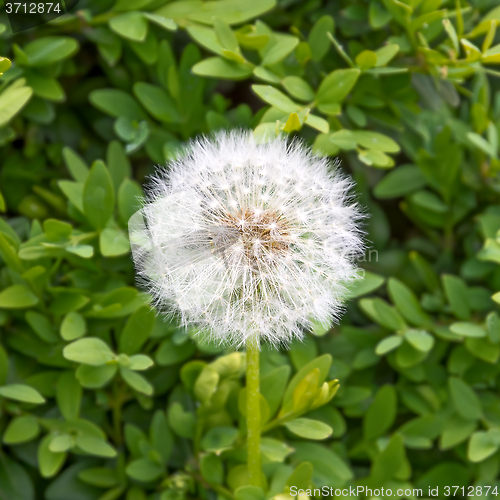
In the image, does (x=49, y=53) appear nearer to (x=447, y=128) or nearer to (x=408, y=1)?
(x=408, y=1)

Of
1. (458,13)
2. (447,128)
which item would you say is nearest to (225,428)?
(447,128)

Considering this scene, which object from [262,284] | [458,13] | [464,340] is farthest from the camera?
[464,340]

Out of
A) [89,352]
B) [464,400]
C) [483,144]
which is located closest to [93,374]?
[89,352]

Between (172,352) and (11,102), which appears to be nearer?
(11,102)

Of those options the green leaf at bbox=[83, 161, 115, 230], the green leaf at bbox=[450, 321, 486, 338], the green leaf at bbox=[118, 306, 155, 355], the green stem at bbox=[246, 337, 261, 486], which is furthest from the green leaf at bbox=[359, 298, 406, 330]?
the green leaf at bbox=[83, 161, 115, 230]

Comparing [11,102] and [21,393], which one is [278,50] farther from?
[21,393]
